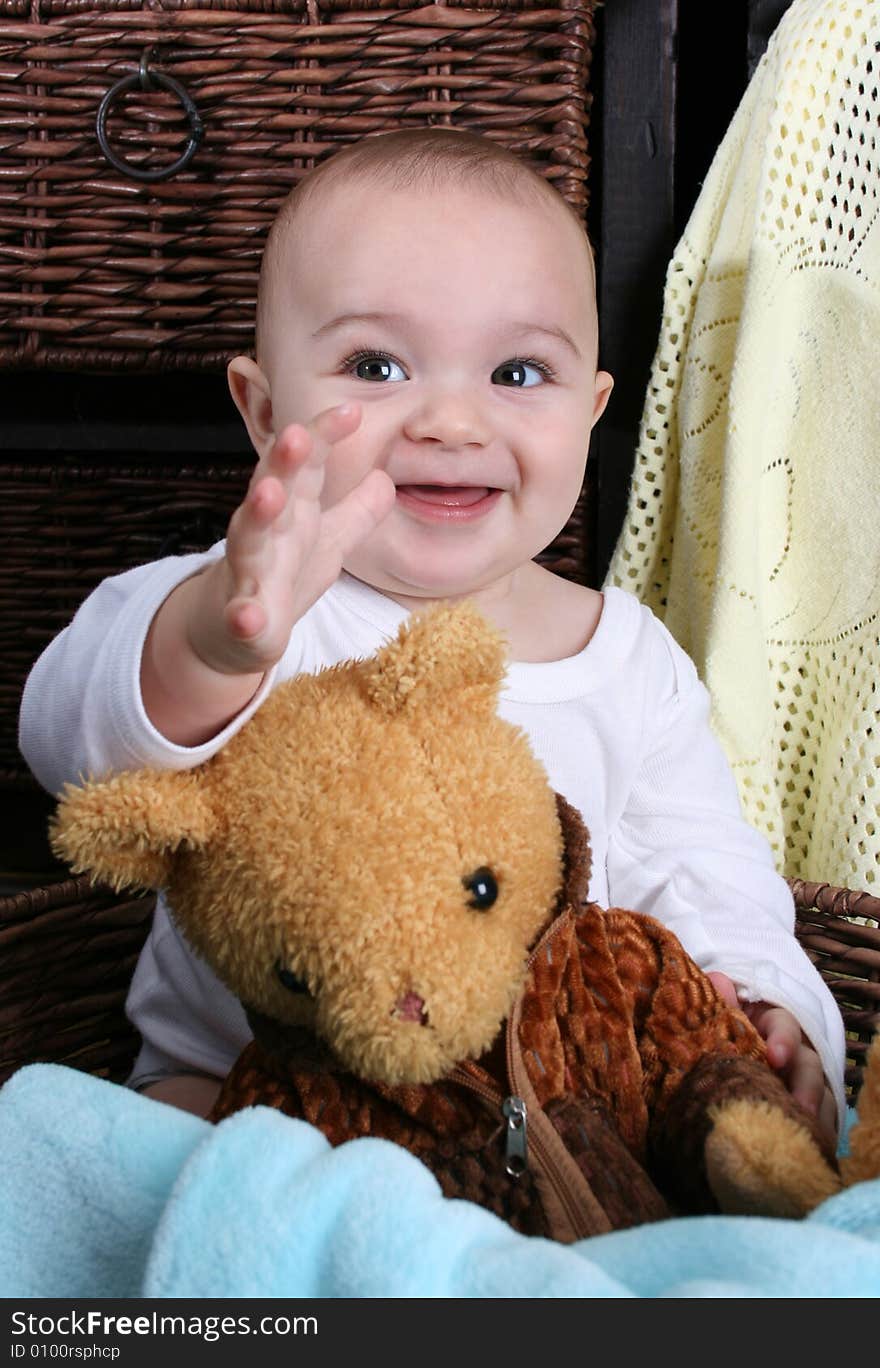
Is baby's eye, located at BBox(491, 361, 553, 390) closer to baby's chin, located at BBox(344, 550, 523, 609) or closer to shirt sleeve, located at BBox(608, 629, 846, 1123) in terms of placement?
baby's chin, located at BBox(344, 550, 523, 609)

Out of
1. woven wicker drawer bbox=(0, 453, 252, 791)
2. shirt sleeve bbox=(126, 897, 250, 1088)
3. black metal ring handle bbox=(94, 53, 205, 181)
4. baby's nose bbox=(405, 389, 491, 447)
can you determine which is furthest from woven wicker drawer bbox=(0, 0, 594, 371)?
shirt sleeve bbox=(126, 897, 250, 1088)

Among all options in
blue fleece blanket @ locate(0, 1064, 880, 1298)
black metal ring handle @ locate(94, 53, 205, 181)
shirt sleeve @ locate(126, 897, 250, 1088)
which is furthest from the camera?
black metal ring handle @ locate(94, 53, 205, 181)

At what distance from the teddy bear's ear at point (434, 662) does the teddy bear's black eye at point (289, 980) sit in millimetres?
111

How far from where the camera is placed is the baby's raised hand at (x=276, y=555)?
52 centimetres

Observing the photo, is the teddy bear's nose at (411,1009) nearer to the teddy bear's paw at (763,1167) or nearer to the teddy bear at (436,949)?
the teddy bear at (436,949)

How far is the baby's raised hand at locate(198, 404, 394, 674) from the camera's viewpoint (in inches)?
20.3

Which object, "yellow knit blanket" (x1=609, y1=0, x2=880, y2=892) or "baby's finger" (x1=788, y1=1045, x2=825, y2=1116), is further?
"yellow knit blanket" (x1=609, y1=0, x2=880, y2=892)

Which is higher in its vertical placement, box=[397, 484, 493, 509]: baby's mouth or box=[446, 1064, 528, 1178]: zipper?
→ box=[397, 484, 493, 509]: baby's mouth

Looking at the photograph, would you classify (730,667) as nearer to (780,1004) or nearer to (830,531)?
(830,531)

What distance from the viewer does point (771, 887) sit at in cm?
89

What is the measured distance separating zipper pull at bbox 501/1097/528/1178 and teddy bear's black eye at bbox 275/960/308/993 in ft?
0.34

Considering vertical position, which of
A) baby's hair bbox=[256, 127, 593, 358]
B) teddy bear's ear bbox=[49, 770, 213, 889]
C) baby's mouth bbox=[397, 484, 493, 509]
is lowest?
teddy bear's ear bbox=[49, 770, 213, 889]

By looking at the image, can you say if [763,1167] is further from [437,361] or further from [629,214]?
[629,214]

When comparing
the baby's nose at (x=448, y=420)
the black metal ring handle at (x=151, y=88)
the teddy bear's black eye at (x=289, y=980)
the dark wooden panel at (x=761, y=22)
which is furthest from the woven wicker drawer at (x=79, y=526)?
the teddy bear's black eye at (x=289, y=980)
